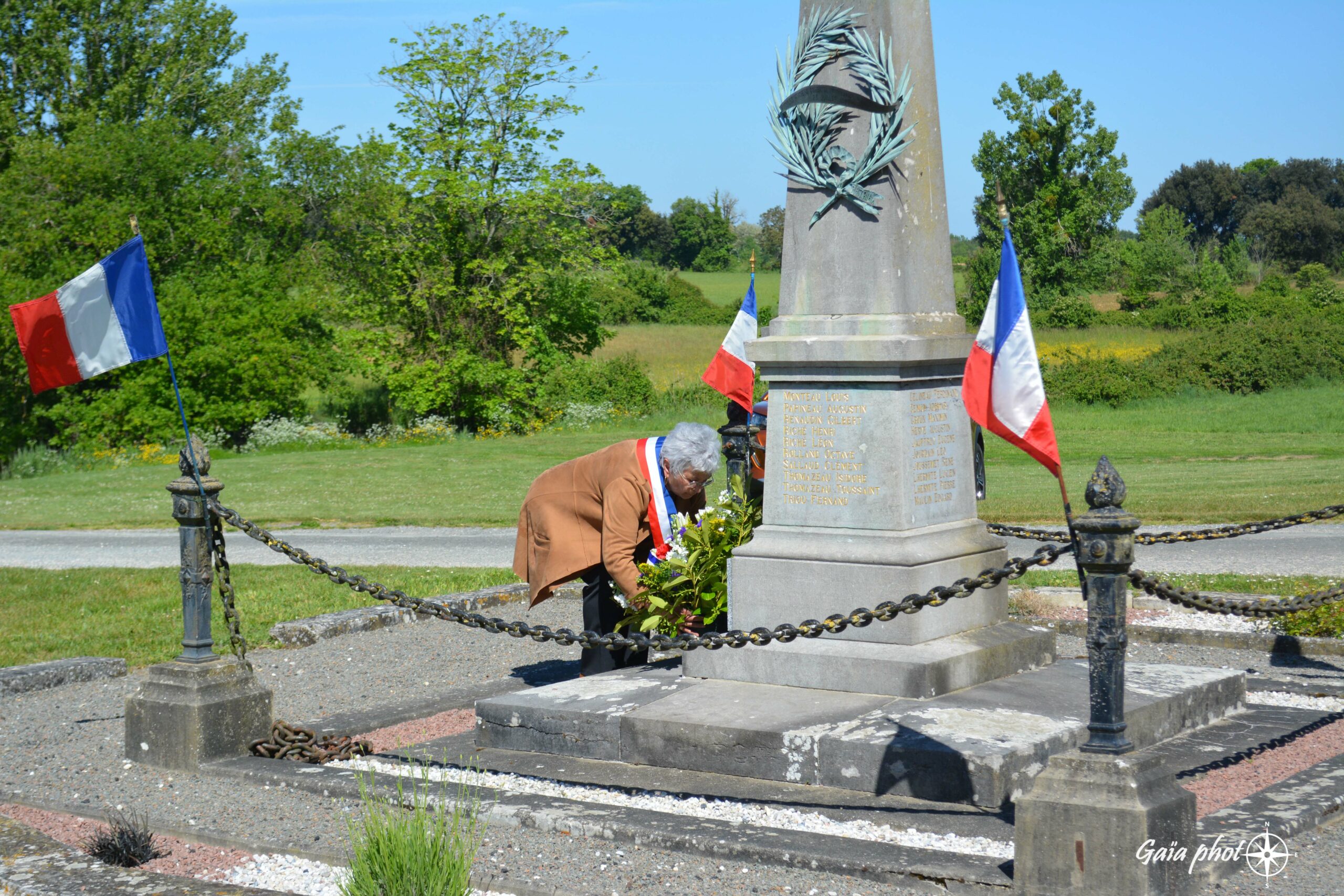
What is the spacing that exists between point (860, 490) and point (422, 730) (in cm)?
254

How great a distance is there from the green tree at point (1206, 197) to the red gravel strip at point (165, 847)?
8425cm

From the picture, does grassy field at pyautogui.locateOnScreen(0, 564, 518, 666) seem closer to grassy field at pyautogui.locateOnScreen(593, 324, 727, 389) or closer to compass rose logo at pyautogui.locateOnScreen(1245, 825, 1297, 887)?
compass rose logo at pyautogui.locateOnScreen(1245, 825, 1297, 887)

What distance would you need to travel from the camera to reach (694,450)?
261 inches

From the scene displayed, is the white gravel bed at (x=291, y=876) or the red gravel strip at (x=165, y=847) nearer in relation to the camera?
the white gravel bed at (x=291, y=876)

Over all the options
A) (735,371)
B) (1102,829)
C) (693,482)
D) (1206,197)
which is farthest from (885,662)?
(1206,197)

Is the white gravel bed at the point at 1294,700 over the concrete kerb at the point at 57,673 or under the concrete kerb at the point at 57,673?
under

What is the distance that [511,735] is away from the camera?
6.23 meters

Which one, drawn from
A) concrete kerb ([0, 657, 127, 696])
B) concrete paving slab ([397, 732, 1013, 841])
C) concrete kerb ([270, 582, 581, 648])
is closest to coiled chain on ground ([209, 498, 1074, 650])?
A: concrete paving slab ([397, 732, 1013, 841])

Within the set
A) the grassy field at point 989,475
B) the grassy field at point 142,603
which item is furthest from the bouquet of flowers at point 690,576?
the grassy field at point 989,475

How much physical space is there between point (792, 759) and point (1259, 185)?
286 ft

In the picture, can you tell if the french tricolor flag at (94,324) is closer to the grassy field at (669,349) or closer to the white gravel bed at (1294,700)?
the white gravel bed at (1294,700)

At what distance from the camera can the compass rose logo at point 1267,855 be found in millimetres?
4270

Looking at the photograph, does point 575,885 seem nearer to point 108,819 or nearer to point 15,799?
point 108,819

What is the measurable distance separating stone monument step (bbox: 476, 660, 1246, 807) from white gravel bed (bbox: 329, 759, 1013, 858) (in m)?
0.38
